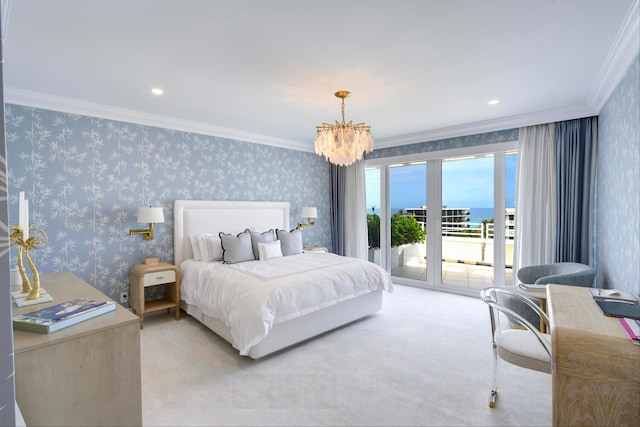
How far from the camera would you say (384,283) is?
3.91 meters

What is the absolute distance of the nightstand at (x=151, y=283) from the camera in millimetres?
3600

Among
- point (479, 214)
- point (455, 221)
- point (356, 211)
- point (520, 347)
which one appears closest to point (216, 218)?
point (356, 211)

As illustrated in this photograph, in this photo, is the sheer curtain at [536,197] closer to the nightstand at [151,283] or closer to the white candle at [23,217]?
the nightstand at [151,283]

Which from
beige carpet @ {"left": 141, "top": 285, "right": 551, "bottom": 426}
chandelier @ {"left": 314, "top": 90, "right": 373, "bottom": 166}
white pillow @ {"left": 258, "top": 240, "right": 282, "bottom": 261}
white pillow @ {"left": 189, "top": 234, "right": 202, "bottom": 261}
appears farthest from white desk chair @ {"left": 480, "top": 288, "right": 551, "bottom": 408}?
white pillow @ {"left": 189, "top": 234, "right": 202, "bottom": 261}

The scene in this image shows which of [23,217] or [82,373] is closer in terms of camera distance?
[82,373]

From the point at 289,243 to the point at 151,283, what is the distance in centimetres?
183

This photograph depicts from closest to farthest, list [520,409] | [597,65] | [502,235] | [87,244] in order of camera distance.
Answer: [520,409], [597,65], [87,244], [502,235]

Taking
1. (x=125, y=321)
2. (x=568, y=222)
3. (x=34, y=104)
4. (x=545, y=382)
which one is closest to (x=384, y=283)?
(x=545, y=382)

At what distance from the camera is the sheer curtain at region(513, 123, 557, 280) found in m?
4.02

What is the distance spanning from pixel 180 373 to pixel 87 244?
2050 millimetres

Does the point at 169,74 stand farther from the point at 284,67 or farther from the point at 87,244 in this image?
the point at 87,244

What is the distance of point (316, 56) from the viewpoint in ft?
8.19

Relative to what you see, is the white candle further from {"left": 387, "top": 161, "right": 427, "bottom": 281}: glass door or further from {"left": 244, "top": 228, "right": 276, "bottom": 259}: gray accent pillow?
{"left": 387, "top": 161, "right": 427, "bottom": 281}: glass door

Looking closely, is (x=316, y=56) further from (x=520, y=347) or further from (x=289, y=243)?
(x=289, y=243)
